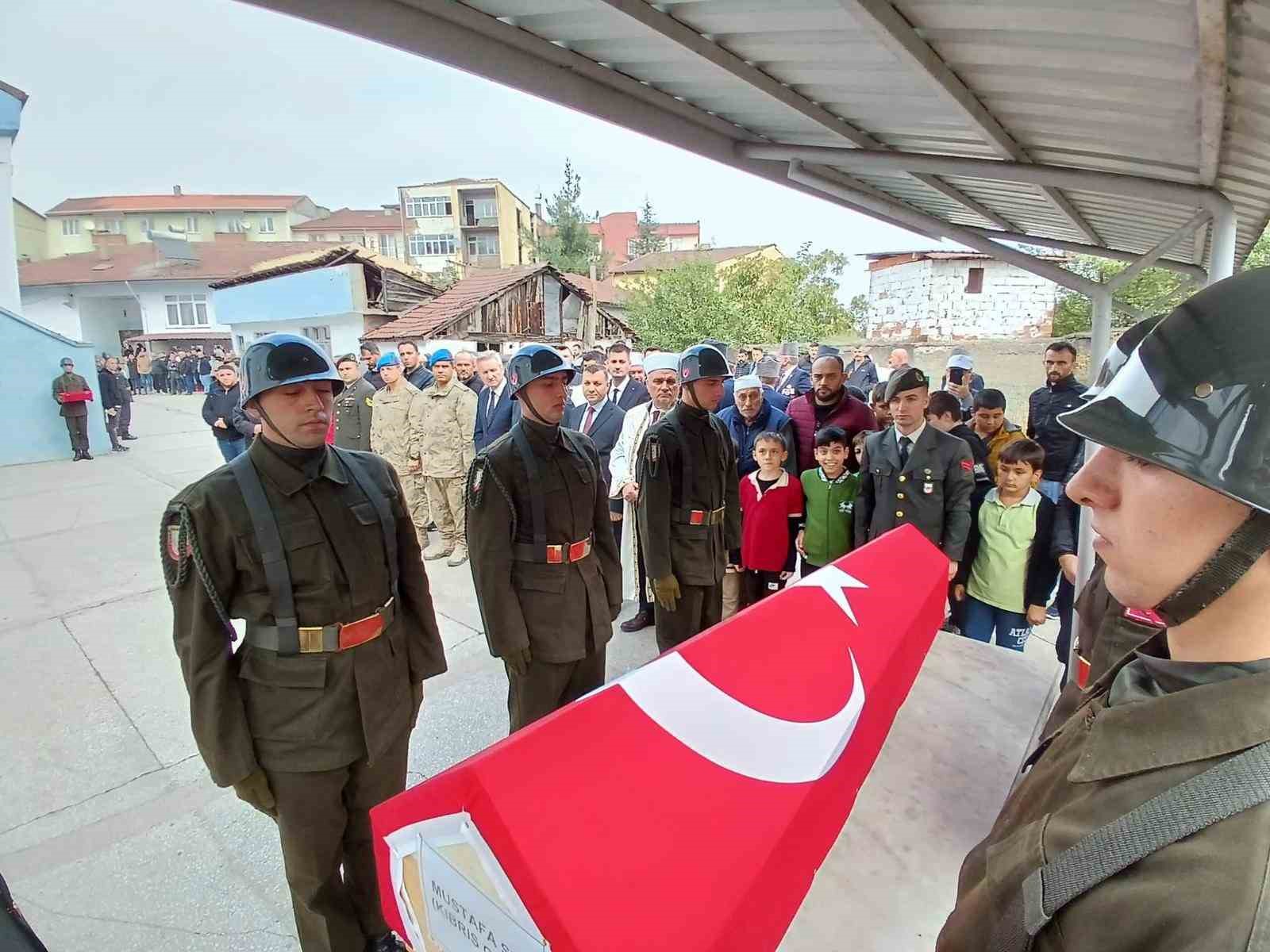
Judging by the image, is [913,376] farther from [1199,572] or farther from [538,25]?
[1199,572]

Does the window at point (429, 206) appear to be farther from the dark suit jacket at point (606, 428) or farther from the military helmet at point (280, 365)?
the military helmet at point (280, 365)

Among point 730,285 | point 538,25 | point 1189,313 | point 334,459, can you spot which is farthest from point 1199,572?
point 730,285

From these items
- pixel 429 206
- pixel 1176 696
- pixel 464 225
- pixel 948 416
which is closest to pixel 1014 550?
pixel 948 416

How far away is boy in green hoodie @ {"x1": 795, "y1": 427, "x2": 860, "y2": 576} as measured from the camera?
396cm

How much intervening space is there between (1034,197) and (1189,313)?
18.2 feet

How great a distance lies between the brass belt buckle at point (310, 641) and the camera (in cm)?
181

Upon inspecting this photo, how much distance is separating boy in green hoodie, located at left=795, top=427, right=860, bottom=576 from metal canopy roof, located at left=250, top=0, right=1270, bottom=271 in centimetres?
174

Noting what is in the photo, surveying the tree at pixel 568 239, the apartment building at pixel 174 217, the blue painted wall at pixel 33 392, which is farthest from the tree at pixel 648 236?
the blue painted wall at pixel 33 392

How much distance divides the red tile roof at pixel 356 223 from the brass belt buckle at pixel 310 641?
6391 cm

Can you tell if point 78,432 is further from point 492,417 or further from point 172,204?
point 172,204

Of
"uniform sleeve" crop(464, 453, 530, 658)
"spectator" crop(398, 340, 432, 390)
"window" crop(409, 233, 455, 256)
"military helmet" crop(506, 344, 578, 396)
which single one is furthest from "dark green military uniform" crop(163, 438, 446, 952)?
"window" crop(409, 233, 455, 256)

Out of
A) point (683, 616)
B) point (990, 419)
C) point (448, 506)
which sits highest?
point (990, 419)

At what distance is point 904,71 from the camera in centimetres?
273

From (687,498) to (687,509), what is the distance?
0.06 m
